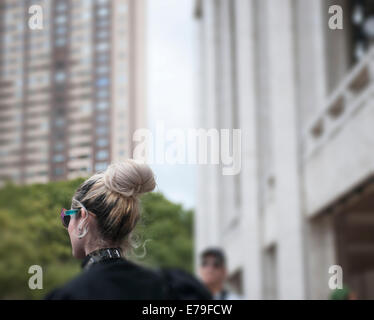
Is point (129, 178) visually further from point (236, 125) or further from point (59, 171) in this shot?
point (236, 125)

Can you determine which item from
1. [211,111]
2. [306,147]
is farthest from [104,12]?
[211,111]

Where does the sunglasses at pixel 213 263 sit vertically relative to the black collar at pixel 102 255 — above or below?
below

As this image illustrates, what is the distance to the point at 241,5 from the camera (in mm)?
19750

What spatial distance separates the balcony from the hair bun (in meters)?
7.37

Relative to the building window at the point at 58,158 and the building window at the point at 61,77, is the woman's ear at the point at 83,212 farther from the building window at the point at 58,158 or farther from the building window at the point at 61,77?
the building window at the point at 61,77

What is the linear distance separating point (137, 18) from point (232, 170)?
18.7ft

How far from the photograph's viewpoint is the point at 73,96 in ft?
15.7

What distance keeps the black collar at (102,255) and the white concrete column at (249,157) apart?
618 inches

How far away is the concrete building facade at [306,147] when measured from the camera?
10.8 metres

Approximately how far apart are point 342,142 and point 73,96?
6726 millimetres

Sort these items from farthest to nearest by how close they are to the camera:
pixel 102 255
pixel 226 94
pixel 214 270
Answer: pixel 226 94 < pixel 214 270 < pixel 102 255
